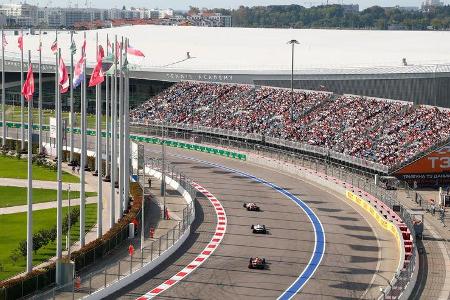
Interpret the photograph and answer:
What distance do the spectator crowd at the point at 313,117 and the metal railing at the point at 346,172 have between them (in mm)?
2096

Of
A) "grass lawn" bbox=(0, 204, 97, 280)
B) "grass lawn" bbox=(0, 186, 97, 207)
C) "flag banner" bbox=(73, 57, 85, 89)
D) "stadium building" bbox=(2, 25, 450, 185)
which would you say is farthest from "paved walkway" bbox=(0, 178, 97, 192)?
"flag banner" bbox=(73, 57, 85, 89)

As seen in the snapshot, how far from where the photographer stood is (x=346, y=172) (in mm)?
87125

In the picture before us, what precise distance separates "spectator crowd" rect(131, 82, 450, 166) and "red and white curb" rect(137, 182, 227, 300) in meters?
18.6

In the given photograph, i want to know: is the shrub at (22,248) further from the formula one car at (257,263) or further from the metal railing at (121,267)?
the formula one car at (257,263)

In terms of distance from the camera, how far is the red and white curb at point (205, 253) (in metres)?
52.9

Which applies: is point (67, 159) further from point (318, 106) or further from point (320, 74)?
point (320, 74)

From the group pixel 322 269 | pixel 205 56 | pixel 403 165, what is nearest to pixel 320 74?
pixel 205 56

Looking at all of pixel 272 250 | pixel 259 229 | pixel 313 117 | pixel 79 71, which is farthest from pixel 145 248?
pixel 313 117

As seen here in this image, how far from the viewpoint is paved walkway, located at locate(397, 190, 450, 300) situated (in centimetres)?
5418

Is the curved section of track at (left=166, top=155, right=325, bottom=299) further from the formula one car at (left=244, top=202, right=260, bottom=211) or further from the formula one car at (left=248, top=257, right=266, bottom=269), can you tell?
the formula one car at (left=244, top=202, right=260, bottom=211)

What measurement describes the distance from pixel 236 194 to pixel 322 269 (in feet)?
77.0

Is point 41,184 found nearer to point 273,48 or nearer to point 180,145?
point 180,145

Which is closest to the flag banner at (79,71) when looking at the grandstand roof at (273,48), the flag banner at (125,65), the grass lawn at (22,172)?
the flag banner at (125,65)

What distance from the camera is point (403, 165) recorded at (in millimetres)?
84688
